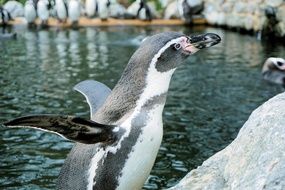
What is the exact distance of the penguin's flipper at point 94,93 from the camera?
436 cm

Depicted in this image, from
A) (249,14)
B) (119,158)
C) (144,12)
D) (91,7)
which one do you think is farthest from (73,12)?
(119,158)

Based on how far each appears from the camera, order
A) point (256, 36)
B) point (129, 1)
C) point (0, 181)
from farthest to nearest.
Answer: point (129, 1) < point (256, 36) < point (0, 181)

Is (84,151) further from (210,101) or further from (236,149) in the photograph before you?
(210,101)

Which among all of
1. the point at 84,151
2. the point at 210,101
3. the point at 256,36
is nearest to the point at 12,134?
the point at 210,101

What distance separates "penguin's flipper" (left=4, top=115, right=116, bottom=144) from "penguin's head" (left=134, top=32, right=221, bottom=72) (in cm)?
47

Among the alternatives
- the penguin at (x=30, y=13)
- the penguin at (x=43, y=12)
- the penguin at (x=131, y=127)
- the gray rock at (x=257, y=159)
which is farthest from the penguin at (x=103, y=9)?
the penguin at (x=131, y=127)

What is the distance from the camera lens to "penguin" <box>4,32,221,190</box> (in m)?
3.46

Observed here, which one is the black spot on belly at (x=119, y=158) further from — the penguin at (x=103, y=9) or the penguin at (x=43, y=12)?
the penguin at (x=103, y=9)

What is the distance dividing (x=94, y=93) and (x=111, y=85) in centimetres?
750

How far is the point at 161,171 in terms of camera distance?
6.86 meters

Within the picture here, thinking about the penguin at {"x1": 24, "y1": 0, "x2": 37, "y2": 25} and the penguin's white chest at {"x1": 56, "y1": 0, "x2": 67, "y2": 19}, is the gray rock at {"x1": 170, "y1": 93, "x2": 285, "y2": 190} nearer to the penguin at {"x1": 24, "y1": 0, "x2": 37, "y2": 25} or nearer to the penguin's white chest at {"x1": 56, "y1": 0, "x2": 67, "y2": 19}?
the penguin at {"x1": 24, "y1": 0, "x2": 37, "y2": 25}

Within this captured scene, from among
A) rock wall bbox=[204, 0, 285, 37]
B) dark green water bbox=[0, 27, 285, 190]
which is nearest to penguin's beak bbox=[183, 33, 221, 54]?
dark green water bbox=[0, 27, 285, 190]

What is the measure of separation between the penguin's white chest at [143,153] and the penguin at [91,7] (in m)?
22.7

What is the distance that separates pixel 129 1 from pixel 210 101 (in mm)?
18651
